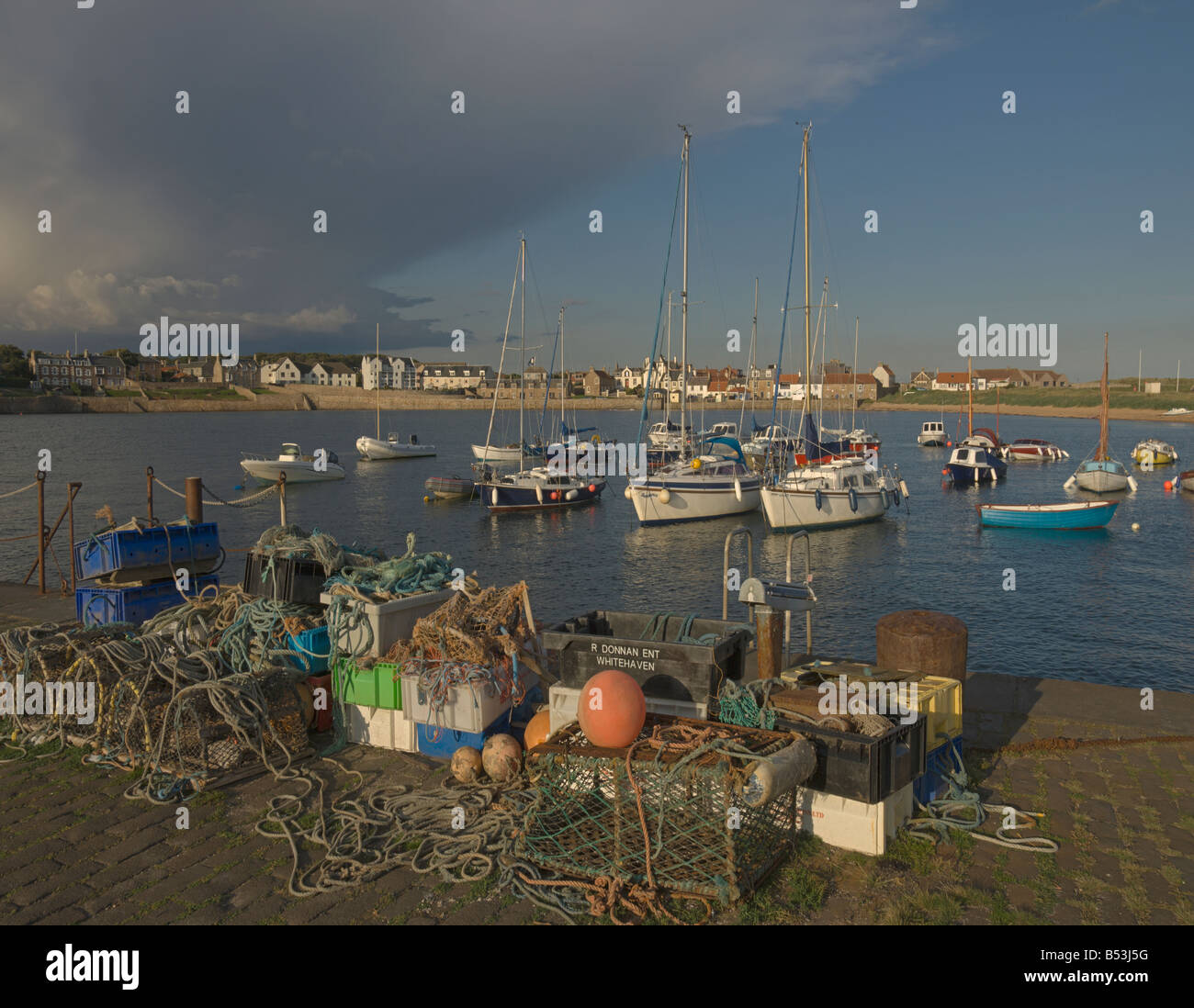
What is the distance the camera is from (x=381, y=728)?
806 cm

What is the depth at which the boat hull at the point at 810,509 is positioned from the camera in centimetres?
3538

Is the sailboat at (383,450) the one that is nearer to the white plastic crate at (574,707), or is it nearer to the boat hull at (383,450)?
the boat hull at (383,450)

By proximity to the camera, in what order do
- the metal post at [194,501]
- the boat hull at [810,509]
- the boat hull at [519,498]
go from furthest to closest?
1. the boat hull at [519,498]
2. the boat hull at [810,509]
3. the metal post at [194,501]

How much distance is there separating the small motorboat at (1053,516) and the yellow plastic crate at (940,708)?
31.3 metres

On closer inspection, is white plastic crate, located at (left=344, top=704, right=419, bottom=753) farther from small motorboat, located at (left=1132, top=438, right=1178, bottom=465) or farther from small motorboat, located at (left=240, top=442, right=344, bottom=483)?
small motorboat, located at (left=1132, top=438, right=1178, bottom=465)

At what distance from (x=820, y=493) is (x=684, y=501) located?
5882mm

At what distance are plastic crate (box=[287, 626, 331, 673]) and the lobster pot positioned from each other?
3.16 metres

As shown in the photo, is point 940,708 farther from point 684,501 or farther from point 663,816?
point 684,501

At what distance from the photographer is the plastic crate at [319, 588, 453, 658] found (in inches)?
319

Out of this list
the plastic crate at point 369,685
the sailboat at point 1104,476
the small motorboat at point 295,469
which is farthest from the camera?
the small motorboat at point 295,469

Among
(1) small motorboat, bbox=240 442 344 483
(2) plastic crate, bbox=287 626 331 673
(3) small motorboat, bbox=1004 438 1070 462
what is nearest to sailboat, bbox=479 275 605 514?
(1) small motorboat, bbox=240 442 344 483

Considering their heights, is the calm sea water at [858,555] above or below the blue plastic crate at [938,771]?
below

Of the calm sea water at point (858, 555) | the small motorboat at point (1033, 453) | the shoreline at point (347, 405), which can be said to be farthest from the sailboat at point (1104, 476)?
the shoreline at point (347, 405)
